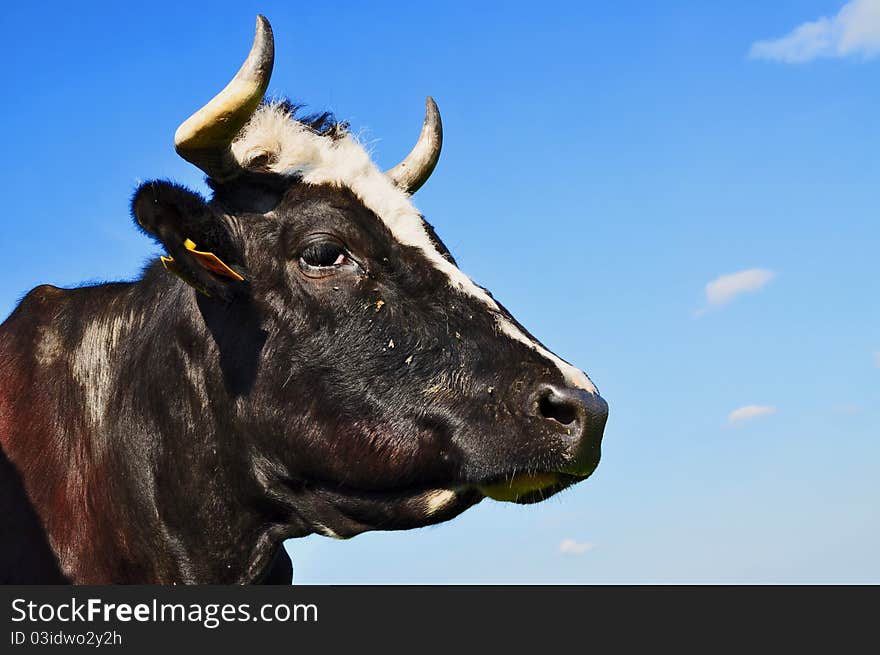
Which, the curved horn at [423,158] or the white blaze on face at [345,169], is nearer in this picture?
the white blaze on face at [345,169]

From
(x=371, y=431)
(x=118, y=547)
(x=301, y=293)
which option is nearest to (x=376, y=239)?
(x=301, y=293)

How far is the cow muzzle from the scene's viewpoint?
4961 millimetres

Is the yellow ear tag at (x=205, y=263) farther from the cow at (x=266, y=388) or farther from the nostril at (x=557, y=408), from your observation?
the nostril at (x=557, y=408)

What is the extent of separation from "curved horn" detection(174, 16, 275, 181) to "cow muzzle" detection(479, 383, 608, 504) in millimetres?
2502

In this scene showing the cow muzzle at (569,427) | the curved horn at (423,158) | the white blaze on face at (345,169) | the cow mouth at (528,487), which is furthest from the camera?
the curved horn at (423,158)

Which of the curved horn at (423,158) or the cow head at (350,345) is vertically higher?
the curved horn at (423,158)

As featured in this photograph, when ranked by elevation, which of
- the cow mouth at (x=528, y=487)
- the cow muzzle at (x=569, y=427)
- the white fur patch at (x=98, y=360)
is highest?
the white fur patch at (x=98, y=360)

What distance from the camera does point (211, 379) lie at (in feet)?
19.2

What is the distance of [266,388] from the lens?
5621mm

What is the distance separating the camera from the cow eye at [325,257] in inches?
224

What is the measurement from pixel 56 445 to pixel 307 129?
2.66m

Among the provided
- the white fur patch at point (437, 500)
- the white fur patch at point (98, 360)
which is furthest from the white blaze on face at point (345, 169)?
the white fur patch at point (98, 360)

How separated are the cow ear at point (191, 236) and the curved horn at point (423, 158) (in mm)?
2009

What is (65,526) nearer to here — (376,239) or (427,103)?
(376,239)
